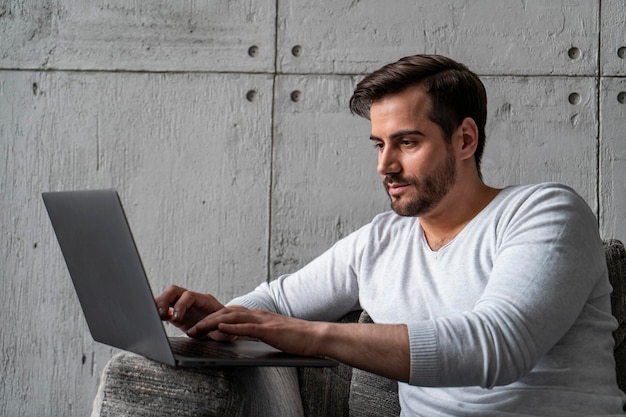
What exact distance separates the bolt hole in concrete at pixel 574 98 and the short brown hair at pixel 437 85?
1030 millimetres

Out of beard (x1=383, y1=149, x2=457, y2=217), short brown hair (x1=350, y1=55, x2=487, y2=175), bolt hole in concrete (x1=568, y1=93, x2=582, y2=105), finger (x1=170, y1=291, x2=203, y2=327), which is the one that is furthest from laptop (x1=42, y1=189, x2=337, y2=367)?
bolt hole in concrete (x1=568, y1=93, x2=582, y2=105)

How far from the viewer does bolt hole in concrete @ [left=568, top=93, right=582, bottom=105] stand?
2.96 meters

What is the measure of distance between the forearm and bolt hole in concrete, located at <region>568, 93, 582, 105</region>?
1.80 metres

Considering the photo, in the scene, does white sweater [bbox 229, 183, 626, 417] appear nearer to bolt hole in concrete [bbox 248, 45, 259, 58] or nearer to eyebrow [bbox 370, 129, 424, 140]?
eyebrow [bbox 370, 129, 424, 140]

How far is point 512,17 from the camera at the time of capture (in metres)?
2.97

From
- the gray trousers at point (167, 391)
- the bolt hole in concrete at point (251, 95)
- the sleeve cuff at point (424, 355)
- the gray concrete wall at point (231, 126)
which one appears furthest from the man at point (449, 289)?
the bolt hole in concrete at point (251, 95)

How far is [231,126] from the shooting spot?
3041 millimetres

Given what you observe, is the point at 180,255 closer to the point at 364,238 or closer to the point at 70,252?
the point at 364,238

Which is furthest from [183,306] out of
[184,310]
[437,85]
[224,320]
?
[437,85]

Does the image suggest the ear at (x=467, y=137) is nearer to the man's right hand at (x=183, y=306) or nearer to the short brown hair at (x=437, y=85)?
the short brown hair at (x=437, y=85)

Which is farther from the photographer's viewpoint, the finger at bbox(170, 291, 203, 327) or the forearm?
the finger at bbox(170, 291, 203, 327)

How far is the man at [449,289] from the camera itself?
57.9 inches

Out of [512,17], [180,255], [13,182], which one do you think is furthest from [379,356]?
[13,182]

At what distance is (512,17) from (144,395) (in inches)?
85.2
